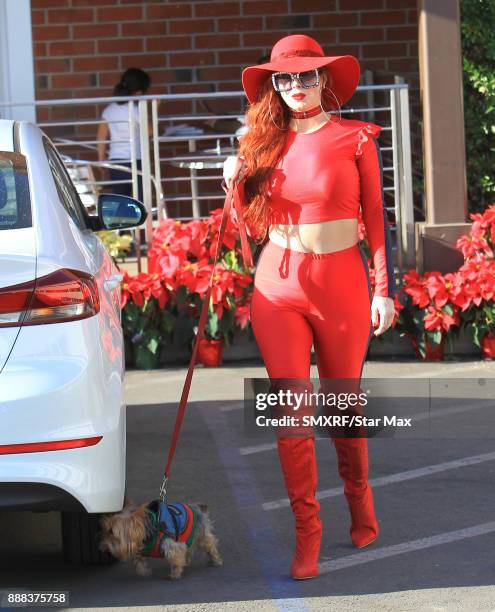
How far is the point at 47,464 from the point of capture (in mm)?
3793

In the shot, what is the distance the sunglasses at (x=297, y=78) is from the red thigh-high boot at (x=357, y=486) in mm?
1241

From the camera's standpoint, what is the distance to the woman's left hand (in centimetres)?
440

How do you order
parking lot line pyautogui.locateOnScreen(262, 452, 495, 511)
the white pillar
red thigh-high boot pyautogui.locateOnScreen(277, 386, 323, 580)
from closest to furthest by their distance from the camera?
1. red thigh-high boot pyautogui.locateOnScreen(277, 386, 323, 580)
2. parking lot line pyautogui.locateOnScreen(262, 452, 495, 511)
3. the white pillar

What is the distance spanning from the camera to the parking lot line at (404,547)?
4.49 metres

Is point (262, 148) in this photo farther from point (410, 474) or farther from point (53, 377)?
point (410, 474)

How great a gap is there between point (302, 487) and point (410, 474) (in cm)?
154

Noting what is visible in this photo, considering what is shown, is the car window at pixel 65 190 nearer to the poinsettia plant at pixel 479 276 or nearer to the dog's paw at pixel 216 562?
the dog's paw at pixel 216 562

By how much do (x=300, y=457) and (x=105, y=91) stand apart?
7929 millimetres

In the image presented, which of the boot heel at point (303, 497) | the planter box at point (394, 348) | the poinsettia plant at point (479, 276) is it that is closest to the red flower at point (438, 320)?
the poinsettia plant at point (479, 276)

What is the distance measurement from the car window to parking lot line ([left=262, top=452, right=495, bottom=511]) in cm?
139

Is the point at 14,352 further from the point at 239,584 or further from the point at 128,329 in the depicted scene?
the point at 128,329

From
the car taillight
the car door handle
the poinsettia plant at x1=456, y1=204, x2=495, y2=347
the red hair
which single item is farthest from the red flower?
the car taillight

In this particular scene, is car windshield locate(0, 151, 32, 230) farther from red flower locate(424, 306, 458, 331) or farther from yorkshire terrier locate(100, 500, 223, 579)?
red flower locate(424, 306, 458, 331)

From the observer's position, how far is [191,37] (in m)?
11.6
